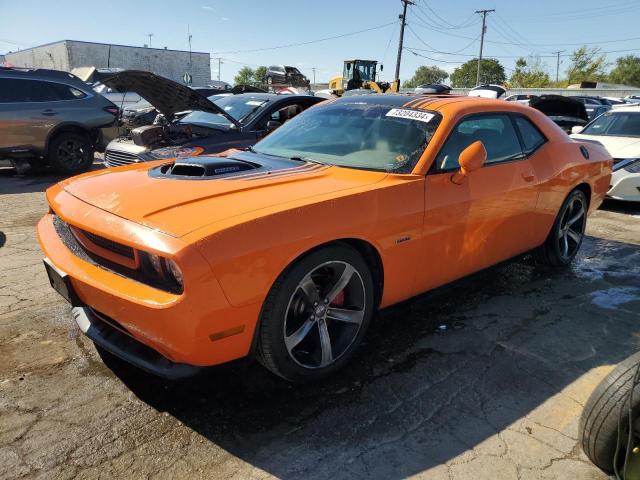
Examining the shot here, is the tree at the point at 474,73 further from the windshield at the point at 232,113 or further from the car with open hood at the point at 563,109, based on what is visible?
the windshield at the point at 232,113

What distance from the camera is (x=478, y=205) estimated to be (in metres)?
3.29

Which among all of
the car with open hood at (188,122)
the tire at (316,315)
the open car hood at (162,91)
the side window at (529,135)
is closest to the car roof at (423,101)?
the side window at (529,135)

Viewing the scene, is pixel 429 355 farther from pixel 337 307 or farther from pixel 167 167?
pixel 167 167

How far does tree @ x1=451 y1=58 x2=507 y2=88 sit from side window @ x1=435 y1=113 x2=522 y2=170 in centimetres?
8780

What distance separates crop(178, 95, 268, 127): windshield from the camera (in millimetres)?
6824

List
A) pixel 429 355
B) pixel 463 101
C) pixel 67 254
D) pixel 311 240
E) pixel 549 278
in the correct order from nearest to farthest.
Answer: pixel 311 240, pixel 67 254, pixel 429 355, pixel 463 101, pixel 549 278

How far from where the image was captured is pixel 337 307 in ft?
9.13

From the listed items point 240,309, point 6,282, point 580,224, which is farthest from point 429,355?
point 6,282

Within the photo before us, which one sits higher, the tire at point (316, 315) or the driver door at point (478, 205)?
the driver door at point (478, 205)

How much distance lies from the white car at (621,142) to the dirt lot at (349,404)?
3.80 m

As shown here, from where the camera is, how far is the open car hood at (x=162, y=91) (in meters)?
5.57

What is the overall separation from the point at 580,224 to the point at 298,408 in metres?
3.53

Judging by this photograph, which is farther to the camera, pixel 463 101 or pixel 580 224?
pixel 580 224

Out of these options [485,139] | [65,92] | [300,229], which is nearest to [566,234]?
[485,139]
